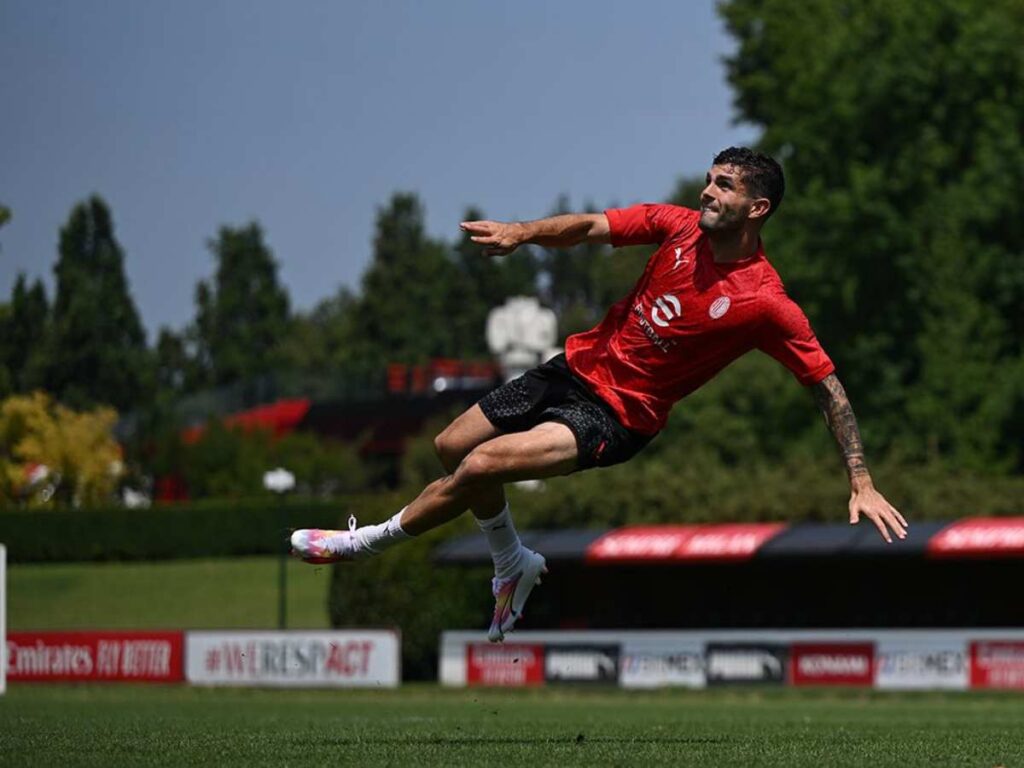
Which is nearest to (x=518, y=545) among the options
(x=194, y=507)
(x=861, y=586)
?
(x=861, y=586)

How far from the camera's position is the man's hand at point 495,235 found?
10.9 metres

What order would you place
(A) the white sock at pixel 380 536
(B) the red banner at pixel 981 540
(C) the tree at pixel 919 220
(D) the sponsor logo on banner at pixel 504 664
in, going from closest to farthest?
1. (A) the white sock at pixel 380 536
2. (B) the red banner at pixel 981 540
3. (D) the sponsor logo on banner at pixel 504 664
4. (C) the tree at pixel 919 220

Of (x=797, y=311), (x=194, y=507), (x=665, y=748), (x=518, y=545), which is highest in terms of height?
(x=194, y=507)

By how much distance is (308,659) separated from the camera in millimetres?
36469

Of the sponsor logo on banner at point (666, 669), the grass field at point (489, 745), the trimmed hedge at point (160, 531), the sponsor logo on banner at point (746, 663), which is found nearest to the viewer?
the grass field at point (489, 745)

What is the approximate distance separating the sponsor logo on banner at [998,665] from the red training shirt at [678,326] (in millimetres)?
22359

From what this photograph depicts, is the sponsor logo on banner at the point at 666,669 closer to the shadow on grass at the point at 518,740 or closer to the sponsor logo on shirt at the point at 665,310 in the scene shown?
the shadow on grass at the point at 518,740

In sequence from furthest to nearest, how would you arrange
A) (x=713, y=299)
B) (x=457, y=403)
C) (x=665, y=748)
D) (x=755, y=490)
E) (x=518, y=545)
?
(x=457, y=403) < (x=755, y=490) < (x=518, y=545) < (x=713, y=299) < (x=665, y=748)

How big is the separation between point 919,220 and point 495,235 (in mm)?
43751

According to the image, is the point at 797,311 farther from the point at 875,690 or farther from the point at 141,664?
the point at 141,664

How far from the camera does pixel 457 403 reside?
75.9 meters

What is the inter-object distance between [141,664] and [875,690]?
14.3 m

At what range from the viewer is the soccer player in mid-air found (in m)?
11.3

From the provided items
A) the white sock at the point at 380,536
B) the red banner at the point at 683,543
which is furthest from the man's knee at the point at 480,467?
the red banner at the point at 683,543
